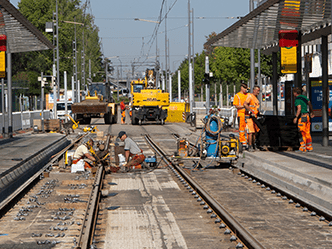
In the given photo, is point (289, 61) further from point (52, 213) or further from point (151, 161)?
point (52, 213)

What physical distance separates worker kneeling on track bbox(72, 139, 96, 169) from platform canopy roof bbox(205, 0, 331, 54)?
6255mm

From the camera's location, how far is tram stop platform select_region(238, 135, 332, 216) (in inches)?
411

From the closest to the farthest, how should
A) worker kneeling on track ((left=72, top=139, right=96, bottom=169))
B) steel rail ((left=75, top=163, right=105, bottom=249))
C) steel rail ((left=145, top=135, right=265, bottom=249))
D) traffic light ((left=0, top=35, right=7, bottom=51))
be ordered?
steel rail ((left=145, top=135, right=265, bottom=249)) < steel rail ((left=75, top=163, right=105, bottom=249)) < worker kneeling on track ((left=72, top=139, right=96, bottom=169)) < traffic light ((left=0, top=35, right=7, bottom=51))

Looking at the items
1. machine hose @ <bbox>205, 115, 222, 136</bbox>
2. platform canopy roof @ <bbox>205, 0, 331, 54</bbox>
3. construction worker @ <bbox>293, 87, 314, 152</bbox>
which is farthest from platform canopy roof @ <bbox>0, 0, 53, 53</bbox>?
construction worker @ <bbox>293, 87, 314, 152</bbox>

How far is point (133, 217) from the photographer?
918 centimetres

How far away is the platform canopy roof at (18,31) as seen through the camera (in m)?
17.5

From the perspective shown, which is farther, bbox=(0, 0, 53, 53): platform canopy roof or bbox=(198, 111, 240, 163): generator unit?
bbox=(0, 0, 53, 53): platform canopy roof

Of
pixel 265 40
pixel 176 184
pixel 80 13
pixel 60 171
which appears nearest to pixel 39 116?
pixel 265 40

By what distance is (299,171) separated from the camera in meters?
12.5

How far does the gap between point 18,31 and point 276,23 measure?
10.4 meters

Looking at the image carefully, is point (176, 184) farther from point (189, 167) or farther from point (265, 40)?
point (265, 40)

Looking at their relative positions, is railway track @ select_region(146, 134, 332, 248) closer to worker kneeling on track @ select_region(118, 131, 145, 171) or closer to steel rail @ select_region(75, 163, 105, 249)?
worker kneeling on track @ select_region(118, 131, 145, 171)

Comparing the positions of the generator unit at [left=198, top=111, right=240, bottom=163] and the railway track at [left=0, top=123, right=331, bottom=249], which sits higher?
the generator unit at [left=198, top=111, right=240, bottom=163]

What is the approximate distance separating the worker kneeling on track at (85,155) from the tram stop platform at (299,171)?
430 cm
